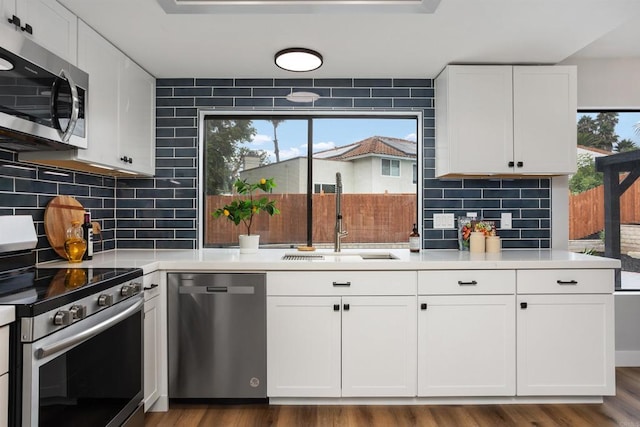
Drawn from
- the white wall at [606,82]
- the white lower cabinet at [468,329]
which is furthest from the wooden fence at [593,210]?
the white lower cabinet at [468,329]

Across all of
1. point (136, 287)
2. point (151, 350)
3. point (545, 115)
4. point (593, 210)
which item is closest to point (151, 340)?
point (151, 350)

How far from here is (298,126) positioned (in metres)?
3.19

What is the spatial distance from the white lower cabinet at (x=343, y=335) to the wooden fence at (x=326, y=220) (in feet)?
2.64

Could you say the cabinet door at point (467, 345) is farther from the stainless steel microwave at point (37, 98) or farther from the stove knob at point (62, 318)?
the stainless steel microwave at point (37, 98)

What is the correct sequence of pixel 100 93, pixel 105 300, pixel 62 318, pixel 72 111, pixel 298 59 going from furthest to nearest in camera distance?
pixel 298 59, pixel 100 93, pixel 72 111, pixel 105 300, pixel 62 318

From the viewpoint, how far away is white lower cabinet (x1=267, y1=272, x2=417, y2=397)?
240 centimetres

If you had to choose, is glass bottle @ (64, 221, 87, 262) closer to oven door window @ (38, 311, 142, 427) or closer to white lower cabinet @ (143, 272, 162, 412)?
white lower cabinet @ (143, 272, 162, 412)

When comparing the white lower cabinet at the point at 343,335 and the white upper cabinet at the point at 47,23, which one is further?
the white lower cabinet at the point at 343,335

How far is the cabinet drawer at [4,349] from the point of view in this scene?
124 cm

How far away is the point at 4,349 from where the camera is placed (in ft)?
4.12

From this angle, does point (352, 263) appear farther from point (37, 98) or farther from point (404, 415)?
point (37, 98)

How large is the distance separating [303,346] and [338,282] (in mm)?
429

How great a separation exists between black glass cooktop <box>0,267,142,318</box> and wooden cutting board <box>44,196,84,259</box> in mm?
241

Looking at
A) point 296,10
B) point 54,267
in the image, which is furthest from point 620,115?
point 54,267
